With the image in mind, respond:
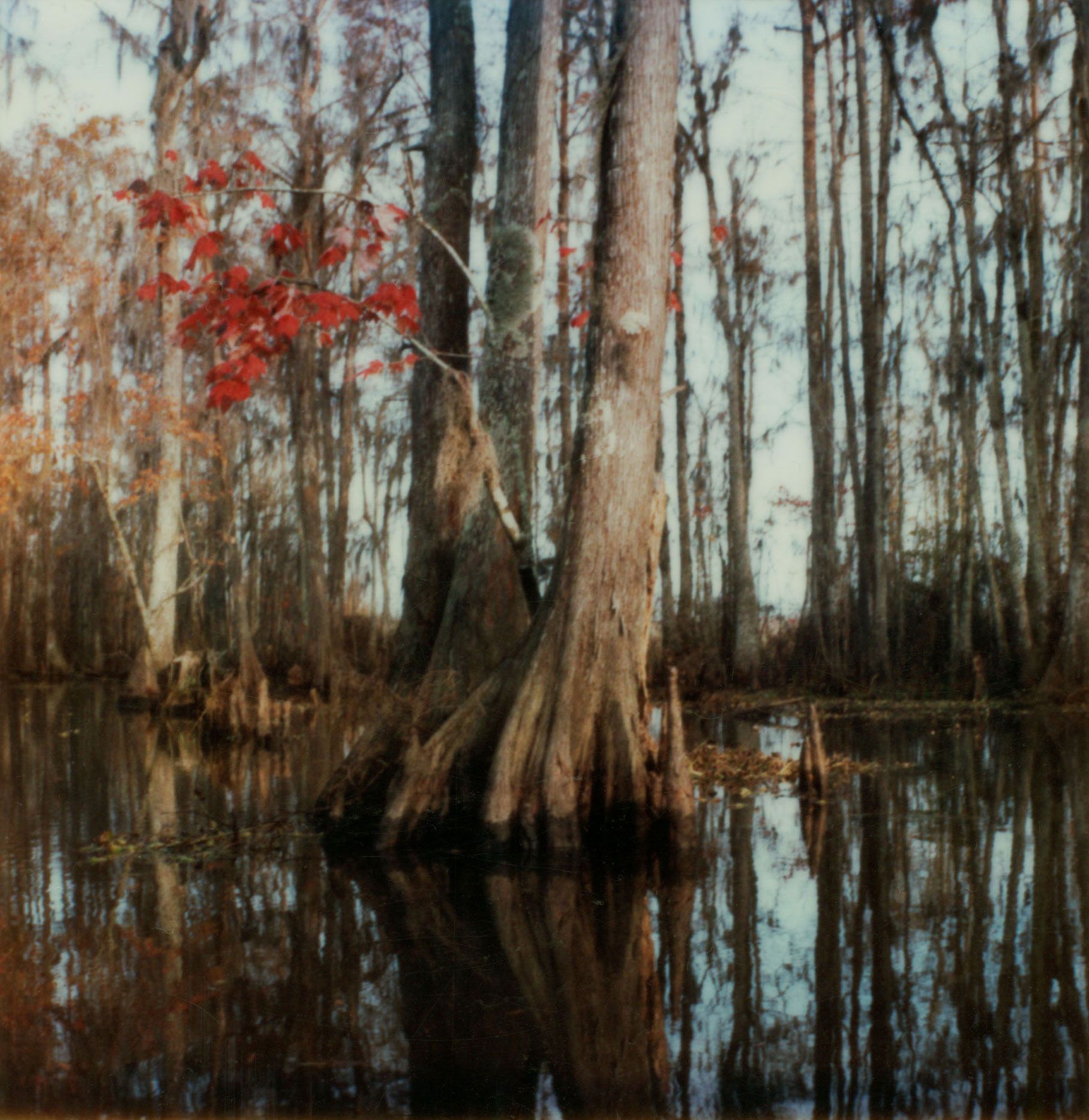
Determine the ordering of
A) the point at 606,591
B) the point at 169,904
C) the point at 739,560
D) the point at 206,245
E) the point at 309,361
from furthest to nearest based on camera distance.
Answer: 1. the point at 309,361
2. the point at 739,560
3. the point at 606,591
4. the point at 206,245
5. the point at 169,904

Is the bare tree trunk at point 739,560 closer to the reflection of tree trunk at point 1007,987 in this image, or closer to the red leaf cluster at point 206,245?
the reflection of tree trunk at point 1007,987

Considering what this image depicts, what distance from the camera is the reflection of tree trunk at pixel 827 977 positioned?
270 cm

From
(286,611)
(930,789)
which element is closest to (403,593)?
(930,789)

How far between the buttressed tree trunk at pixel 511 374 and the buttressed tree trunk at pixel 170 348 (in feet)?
33.0

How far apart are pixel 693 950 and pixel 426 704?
2881mm

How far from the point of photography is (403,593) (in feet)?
25.0

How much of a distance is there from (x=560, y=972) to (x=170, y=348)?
15.2 m

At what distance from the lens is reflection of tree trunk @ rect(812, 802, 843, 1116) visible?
2697 mm

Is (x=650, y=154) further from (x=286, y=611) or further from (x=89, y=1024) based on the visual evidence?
(x=286, y=611)

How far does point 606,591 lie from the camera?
5.85 metres

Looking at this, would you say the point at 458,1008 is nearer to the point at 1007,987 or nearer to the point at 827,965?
the point at 827,965

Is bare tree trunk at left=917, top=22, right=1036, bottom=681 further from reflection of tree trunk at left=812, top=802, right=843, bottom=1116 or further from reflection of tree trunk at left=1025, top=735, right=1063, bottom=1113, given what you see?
reflection of tree trunk at left=812, top=802, right=843, bottom=1116

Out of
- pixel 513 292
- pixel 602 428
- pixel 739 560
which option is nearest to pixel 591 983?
pixel 602 428

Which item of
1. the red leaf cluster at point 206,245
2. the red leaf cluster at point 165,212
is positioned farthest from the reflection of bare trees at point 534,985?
the red leaf cluster at point 165,212
